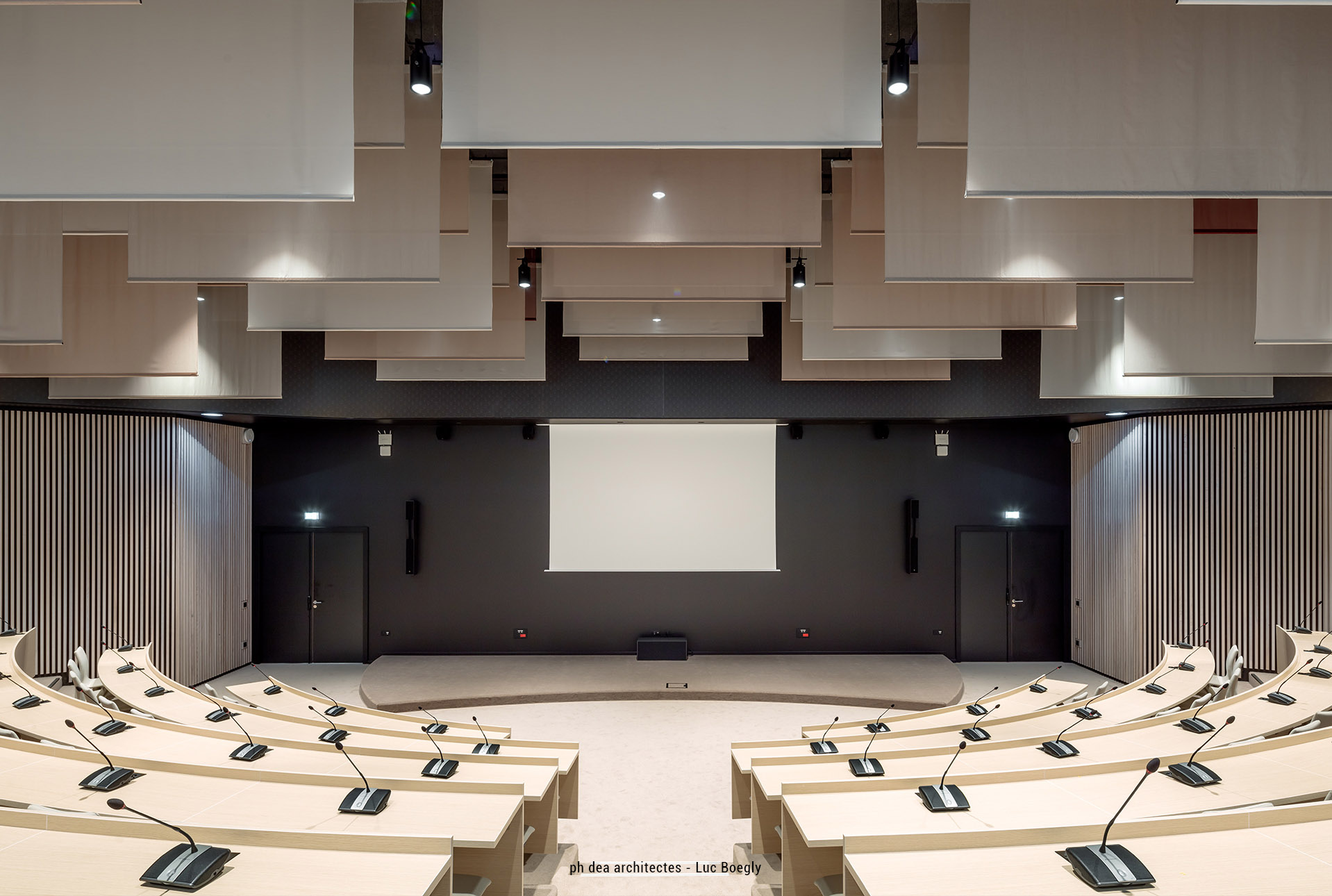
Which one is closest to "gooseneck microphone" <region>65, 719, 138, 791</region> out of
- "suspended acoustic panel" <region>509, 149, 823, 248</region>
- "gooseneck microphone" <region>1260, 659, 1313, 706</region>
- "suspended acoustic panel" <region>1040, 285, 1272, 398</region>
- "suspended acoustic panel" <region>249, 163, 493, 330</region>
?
"suspended acoustic panel" <region>249, 163, 493, 330</region>

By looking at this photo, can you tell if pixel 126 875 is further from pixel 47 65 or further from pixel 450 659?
pixel 450 659

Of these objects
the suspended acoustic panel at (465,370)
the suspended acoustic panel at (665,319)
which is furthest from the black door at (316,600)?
the suspended acoustic panel at (665,319)

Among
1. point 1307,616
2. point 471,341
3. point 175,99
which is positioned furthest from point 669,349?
point 1307,616

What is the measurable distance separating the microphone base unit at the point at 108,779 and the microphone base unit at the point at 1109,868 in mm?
3996

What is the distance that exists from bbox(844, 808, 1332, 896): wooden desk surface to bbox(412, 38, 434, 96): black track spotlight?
3610 millimetres

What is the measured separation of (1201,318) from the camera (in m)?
6.00

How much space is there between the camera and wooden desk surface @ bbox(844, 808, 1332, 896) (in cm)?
235

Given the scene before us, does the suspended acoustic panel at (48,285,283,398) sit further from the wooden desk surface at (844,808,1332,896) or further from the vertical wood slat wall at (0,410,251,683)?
the wooden desk surface at (844,808,1332,896)

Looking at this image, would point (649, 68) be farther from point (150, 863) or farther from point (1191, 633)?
point (1191, 633)

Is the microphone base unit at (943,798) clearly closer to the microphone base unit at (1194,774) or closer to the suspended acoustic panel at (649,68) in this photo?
the microphone base unit at (1194,774)

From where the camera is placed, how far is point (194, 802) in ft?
11.2

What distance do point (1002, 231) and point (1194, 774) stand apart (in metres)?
2.89

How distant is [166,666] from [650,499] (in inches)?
239

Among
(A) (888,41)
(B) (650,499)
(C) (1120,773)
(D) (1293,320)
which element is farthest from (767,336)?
(C) (1120,773)
